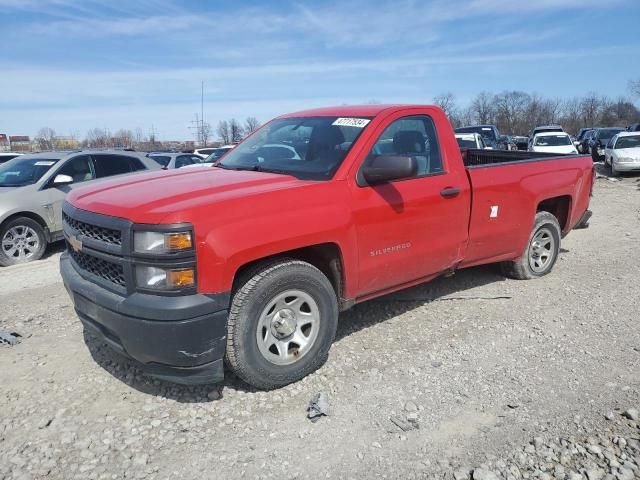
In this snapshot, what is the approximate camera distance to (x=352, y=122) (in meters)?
4.10

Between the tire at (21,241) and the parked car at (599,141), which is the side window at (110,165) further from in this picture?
the parked car at (599,141)

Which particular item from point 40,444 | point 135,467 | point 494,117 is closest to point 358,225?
point 135,467

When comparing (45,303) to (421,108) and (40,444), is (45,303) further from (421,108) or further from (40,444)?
(421,108)

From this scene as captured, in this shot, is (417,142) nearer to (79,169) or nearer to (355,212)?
(355,212)

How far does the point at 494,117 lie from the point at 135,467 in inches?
3855

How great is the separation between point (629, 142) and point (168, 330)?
20542 millimetres

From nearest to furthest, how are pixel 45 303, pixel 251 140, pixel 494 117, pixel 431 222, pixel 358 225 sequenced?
1. pixel 358 225
2. pixel 431 222
3. pixel 251 140
4. pixel 45 303
5. pixel 494 117

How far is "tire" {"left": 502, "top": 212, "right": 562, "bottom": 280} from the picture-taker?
5.70 metres

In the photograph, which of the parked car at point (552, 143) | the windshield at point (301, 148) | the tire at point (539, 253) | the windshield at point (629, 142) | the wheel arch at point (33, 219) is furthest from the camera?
the parked car at point (552, 143)

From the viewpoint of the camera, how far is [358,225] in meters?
3.64

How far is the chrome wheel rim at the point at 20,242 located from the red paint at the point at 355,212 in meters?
4.44

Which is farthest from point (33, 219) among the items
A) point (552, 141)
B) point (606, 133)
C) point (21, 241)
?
point (606, 133)

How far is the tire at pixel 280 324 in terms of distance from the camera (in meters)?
3.20

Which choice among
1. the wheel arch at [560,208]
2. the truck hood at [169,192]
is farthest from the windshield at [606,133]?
the truck hood at [169,192]
